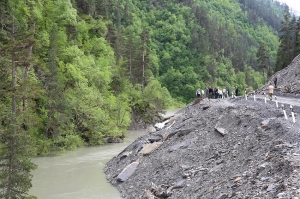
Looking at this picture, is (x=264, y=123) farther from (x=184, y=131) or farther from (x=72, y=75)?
(x=72, y=75)

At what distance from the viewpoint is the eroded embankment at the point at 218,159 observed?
1091 centimetres

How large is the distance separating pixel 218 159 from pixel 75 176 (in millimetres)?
14382

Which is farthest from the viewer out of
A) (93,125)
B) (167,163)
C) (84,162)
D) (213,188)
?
(93,125)

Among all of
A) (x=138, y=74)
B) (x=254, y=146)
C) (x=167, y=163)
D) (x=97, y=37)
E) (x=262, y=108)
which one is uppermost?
(x=97, y=37)

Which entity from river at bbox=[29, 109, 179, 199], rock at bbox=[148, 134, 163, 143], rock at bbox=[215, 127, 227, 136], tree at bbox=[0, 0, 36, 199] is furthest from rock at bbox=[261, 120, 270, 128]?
tree at bbox=[0, 0, 36, 199]

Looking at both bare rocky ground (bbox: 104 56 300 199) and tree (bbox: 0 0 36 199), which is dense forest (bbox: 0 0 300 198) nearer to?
tree (bbox: 0 0 36 199)

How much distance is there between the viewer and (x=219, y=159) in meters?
16.6

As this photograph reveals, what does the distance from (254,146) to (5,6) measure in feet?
134

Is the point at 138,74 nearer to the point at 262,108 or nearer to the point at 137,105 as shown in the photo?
the point at 137,105

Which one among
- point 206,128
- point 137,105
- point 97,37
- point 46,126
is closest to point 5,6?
point 46,126

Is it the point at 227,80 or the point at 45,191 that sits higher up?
the point at 227,80

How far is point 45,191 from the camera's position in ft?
75.0

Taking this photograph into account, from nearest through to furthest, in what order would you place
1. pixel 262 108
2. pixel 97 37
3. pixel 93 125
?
1. pixel 262 108
2. pixel 93 125
3. pixel 97 37

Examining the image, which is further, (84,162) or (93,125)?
(93,125)
